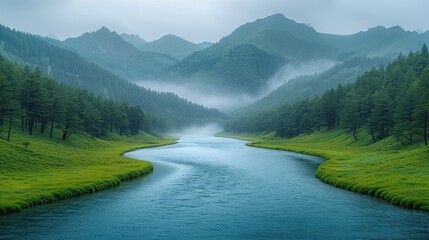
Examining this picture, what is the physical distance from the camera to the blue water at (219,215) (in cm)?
3816

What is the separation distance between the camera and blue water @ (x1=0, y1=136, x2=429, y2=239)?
38.2 metres

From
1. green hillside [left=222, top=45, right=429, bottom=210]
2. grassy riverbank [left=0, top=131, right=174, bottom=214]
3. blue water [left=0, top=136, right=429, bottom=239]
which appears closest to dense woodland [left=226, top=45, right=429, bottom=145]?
green hillside [left=222, top=45, right=429, bottom=210]

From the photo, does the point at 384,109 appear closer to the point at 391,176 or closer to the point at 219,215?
the point at 391,176

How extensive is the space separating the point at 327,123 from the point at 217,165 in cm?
10322

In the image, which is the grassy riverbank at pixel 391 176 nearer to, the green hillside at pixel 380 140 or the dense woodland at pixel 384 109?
the green hillside at pixel 380 140

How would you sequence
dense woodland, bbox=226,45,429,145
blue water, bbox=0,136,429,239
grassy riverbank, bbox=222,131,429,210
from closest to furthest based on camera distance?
blue water, bbox=0,136,429,239 < grassy riverbank, bbox=222,131,429,210 < dense woodland, bbox=226,45,429,145

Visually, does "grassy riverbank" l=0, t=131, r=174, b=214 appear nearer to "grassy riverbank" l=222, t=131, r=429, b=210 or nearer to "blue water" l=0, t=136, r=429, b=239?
"blue water" l=0, t=136, r=429, b=239

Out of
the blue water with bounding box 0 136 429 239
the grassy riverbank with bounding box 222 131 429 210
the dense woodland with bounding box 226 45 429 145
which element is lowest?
the blue water with bounding box 0 136 429 239

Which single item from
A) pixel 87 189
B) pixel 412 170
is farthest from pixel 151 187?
pixel 412 170

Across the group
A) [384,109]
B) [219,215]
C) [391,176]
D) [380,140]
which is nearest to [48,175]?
[219,215]

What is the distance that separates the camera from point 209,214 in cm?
4612

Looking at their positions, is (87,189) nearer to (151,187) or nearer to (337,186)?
(151,187)

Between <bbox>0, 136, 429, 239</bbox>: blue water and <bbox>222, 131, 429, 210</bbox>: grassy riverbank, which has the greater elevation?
<bbox>222, 131, 429, 210</bbox>: grassy riverbank

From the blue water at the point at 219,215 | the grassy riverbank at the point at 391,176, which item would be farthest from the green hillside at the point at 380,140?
the blue water at the point at 219,215
